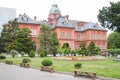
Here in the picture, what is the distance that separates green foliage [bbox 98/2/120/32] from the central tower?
49752mm

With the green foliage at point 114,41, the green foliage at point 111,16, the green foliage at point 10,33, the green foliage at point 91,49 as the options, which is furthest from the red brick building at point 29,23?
the green foliage at point 111,16

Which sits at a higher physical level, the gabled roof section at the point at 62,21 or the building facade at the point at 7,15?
the building facade at the point at 7,15

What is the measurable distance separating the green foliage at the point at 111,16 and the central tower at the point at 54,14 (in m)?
49.8

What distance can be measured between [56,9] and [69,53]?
2281 centimetres

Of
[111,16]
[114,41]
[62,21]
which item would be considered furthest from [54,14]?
[111,16]

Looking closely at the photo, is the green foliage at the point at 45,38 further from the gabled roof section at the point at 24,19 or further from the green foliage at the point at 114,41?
the green foliage at the point at 114,41

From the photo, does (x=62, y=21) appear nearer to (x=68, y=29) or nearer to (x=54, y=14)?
(x=68, y=29)

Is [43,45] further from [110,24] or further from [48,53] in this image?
[110,24]

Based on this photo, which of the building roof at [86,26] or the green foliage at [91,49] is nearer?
the green foliage at [91,49]

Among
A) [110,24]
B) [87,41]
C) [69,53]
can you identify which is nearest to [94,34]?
[87,41]

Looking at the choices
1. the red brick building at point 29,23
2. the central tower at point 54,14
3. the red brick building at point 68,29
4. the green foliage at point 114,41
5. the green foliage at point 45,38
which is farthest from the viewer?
the green foliage at point 114,41

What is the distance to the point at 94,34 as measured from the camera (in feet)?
→ 234

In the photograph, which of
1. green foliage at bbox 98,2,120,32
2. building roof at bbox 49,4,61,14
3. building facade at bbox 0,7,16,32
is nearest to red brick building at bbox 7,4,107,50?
building roof at bbox 49,4,61,14

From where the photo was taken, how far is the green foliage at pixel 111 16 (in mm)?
19047
